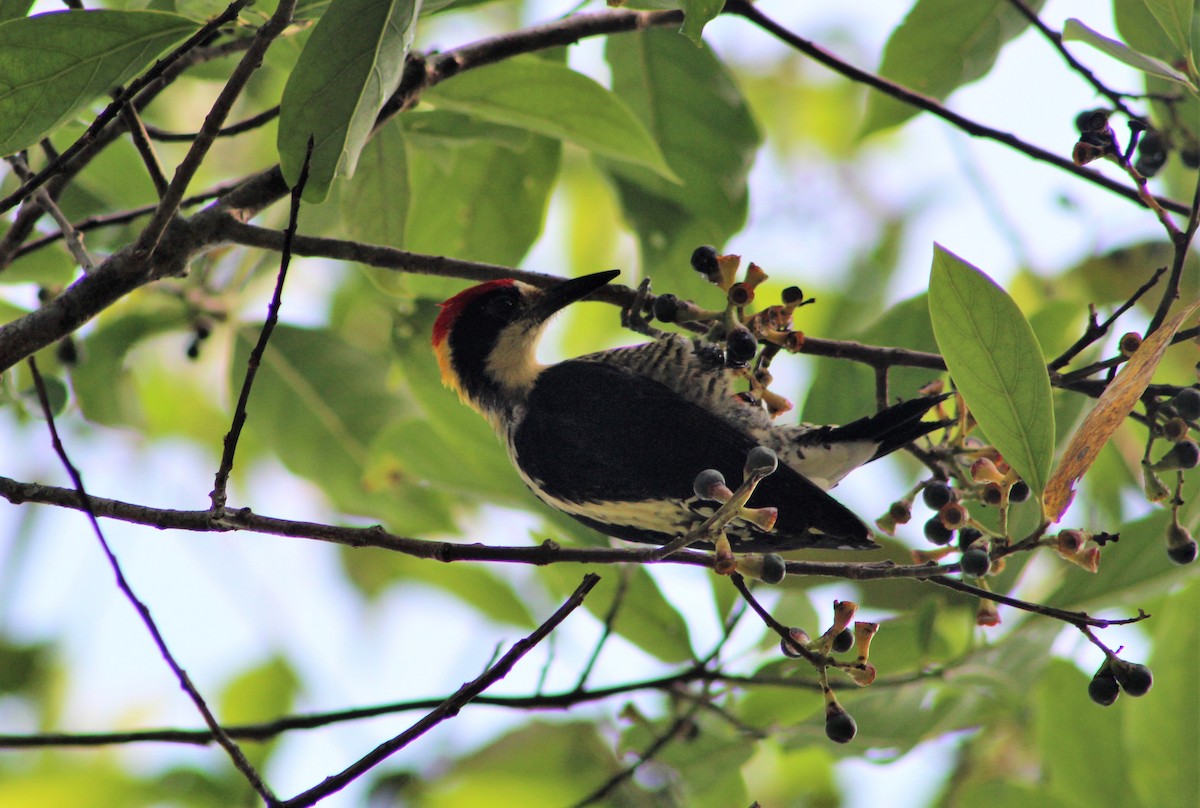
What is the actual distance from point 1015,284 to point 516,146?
3.50 metres

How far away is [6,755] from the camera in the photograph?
14.3ft

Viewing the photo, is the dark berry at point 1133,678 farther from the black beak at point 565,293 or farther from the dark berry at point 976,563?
the black beak at point 565,293

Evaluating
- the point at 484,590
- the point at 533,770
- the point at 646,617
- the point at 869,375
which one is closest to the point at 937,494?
the point at 869,375

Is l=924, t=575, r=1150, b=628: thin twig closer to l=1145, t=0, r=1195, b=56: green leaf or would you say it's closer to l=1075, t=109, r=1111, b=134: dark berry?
l=1075, t=109, r=1111, b=134: dark berry

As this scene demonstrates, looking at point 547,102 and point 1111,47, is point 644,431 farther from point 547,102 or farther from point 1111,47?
point 1111,47

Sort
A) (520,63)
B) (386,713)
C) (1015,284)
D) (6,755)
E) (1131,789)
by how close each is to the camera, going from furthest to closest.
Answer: (1015,284), (6,755), (1131,789), (520,63), (386,713)

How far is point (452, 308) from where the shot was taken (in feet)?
12.0

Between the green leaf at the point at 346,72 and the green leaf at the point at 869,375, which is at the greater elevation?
the green leaf at the point at 346,72

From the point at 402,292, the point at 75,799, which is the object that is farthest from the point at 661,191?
the point at 75,799

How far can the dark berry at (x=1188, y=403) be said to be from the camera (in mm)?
2266

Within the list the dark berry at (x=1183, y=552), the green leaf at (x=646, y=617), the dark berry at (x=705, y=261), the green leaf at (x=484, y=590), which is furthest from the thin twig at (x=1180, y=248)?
the green leaf at (x=484, y=590)

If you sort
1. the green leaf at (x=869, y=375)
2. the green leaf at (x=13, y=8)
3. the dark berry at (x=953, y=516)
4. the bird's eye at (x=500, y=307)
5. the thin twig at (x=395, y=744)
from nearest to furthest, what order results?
1. the thin twig at (x=395, y=744)
2. the dark berry at (x=953, y=516)
3. the green leaf at (x=13, y=8)
4. the green leaf at (x=869, y=375)
5. the bird's eye at (x=500, y=307)

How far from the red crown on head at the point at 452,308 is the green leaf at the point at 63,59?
1.45 metres

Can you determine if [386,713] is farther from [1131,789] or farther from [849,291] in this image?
[849,291]
